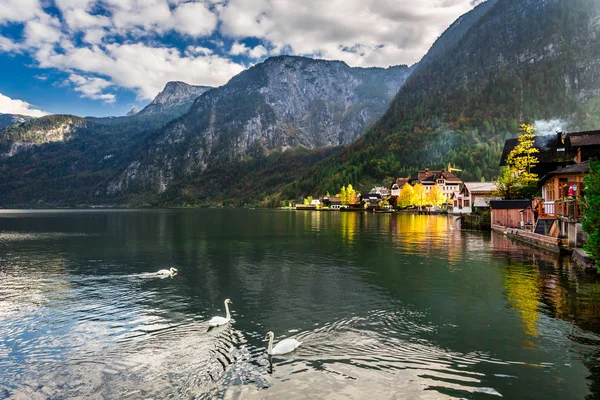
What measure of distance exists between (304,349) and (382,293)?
42.1ft

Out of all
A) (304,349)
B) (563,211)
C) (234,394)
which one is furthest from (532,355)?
(563,211)

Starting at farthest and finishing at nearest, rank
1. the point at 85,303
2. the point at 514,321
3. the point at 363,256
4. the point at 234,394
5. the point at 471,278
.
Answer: the point at 363,256 → the point at 471,278 → the point at 85,303 → the point at 514,321 → the point at 234,394

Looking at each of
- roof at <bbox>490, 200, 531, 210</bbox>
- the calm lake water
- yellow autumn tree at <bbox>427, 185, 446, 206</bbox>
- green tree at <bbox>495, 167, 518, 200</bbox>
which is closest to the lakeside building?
roof at <bbox>490, 200, 531, 210</bbox>

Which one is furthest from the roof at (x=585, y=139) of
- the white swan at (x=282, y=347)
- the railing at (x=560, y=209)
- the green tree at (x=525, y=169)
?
the white swan at (x=282, y=347)

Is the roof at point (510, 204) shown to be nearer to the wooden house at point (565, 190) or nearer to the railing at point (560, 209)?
the railing at point (560, 209)

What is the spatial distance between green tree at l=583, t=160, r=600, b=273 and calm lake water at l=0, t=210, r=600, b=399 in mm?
3248

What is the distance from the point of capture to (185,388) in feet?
46.5

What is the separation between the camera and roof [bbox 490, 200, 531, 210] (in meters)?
71.3

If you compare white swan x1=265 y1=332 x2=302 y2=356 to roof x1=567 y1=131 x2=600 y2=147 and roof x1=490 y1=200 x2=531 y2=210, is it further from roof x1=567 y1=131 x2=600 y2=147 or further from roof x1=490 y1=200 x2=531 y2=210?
roof x1=490 y1=200 x2=531 y2=210

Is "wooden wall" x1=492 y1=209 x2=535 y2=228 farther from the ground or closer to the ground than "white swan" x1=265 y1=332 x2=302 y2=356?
farther from the ground

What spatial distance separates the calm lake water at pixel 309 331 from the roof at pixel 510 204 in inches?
1292

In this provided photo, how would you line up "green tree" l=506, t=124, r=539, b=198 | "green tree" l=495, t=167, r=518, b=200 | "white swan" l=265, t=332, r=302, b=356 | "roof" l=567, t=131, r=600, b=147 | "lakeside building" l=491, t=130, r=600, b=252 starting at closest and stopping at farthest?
"white swan" l=265, t=332, r=302, b=356
"lakeside building" l=491, t=130, r=600, b=252
"roof" l=567, t=131, r=600, b=147
"green tree" l=506, t=124, r=539, b=198
"green tree" l=495, t=167, r=518, b=200

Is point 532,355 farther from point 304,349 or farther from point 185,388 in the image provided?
point 185,388

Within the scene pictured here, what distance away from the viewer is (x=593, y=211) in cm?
2848
